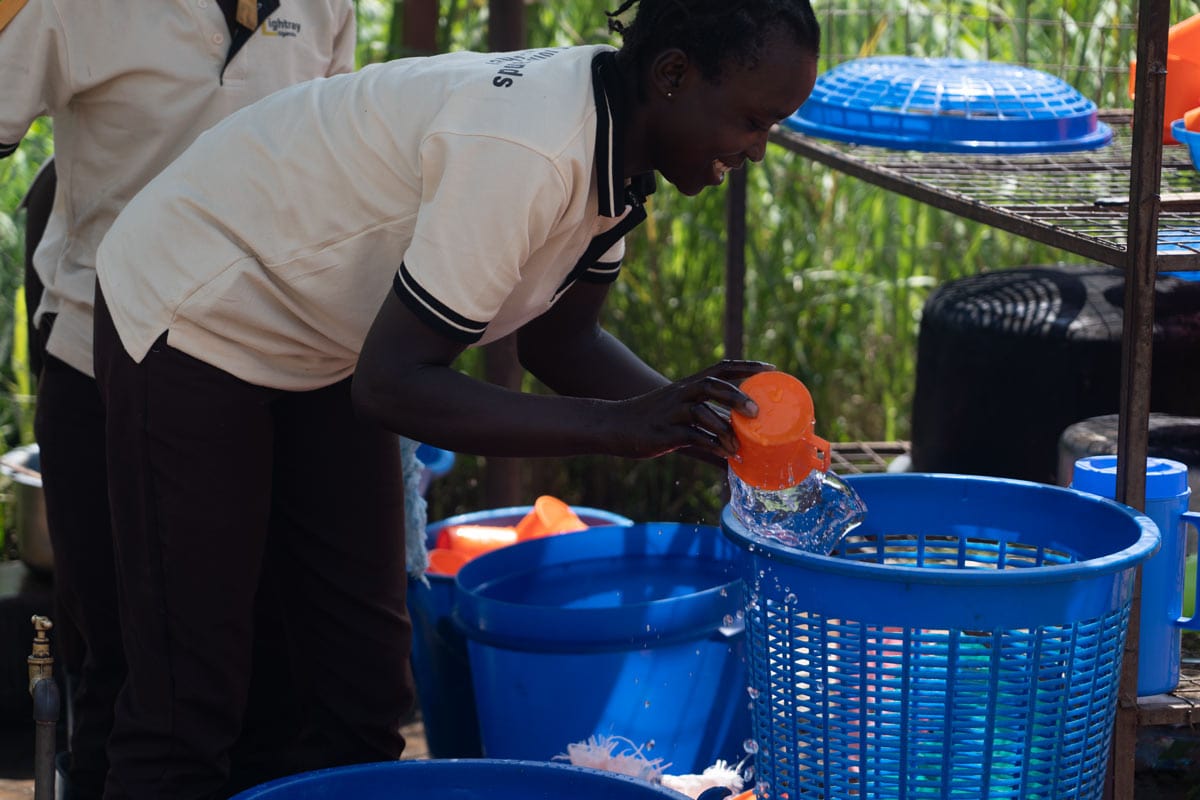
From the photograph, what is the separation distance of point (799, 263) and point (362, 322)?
286cm

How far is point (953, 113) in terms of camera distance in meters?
3.14

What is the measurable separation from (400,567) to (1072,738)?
1060 millimetres

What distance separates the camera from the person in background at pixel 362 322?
6.06 ft

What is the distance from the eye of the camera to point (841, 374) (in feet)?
15.8

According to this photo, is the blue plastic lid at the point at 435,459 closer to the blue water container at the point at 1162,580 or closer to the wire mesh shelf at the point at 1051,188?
the wire mesh shelf at the point at 1051,188

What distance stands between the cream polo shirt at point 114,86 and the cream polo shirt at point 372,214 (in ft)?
1.14

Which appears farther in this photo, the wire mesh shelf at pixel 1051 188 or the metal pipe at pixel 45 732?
the wire mesh shelf at pixel 1051 188

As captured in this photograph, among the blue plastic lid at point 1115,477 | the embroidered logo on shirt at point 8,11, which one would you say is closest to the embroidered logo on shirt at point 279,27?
the embroidered logo on shirt at point 8,11

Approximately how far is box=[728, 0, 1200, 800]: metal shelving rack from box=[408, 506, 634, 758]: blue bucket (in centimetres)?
97

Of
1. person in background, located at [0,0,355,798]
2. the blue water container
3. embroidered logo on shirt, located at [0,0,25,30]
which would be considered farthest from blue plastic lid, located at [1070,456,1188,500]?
embroidered logo on shirt, located at [0,0,25,30]

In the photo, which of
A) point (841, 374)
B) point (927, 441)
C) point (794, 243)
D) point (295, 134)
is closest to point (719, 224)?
point (794, 243)

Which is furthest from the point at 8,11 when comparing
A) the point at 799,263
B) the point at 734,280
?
the point at 799,263

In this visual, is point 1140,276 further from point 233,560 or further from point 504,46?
point 504,46

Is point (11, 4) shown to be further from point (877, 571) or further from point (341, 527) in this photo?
point (877, 571)
